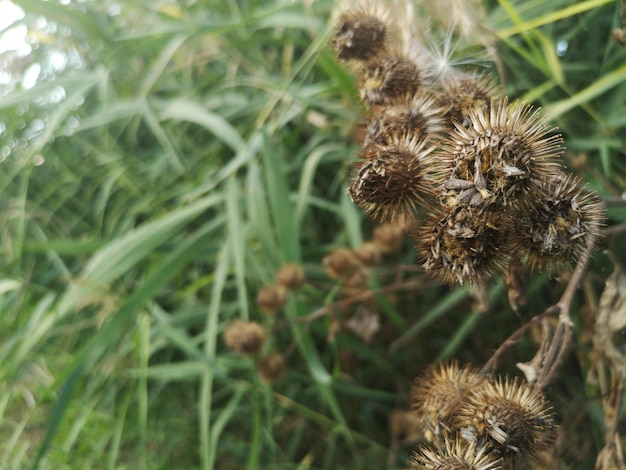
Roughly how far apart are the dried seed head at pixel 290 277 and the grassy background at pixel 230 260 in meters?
0.05

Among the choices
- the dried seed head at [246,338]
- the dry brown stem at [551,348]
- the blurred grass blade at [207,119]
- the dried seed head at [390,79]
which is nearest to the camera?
the dry brown stem at [551,348]

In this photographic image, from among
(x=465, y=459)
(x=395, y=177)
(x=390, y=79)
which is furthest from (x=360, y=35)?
(x=465, y=459)

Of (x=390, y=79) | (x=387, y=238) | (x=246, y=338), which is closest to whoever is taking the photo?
(x=390, y=79)

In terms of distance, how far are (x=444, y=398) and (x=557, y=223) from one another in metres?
0.27

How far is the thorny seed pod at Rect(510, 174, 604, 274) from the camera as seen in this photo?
624 mm

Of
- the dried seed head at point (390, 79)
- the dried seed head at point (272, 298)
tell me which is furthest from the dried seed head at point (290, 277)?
the dried seed head at point (390, 79)

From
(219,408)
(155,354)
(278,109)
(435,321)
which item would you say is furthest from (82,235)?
(435,321)

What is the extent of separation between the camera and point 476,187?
0.61 m

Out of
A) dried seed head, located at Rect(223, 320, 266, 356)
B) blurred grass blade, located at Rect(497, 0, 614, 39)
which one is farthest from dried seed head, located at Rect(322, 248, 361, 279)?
blurred grass blade, located at Rect(497, 0, 614, 39)

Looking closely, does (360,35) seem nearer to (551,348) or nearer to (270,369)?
(551,348)

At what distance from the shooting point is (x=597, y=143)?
3.73 feet

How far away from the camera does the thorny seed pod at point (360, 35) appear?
0.91 metres

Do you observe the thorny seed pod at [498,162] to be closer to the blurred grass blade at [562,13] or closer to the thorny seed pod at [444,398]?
the thorny seed pod at [444,398]

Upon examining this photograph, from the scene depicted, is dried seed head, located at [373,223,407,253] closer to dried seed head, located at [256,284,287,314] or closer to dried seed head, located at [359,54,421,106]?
dried seed head, located at [256,284,287,314]
